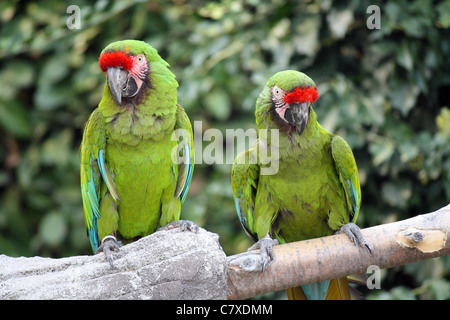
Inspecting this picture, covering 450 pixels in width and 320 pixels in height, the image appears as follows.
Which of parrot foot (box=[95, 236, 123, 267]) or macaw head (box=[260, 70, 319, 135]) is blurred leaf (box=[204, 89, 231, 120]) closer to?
macaw head (box=[260, 70, 319, 135])

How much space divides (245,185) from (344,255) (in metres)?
0.53

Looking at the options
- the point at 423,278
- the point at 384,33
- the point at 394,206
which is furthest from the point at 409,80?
the point at 423,278

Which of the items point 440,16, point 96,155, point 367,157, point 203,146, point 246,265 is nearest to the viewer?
point 246,265

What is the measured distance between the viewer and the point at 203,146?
348 cm

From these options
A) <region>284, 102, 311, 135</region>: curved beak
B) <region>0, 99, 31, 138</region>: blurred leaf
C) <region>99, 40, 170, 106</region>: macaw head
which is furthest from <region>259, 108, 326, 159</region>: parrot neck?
<region>0, 99, 31, 138</region>: blurred leaf

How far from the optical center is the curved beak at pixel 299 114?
1.96 m

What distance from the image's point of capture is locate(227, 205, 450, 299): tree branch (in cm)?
189

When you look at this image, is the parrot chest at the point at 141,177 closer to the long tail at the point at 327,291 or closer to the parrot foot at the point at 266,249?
the parrot foot at the point at 266,249

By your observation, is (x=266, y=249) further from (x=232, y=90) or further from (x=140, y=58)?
(x=232, y=90)

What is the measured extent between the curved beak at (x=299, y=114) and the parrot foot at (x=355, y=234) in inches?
17.6

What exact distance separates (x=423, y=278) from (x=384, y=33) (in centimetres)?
147

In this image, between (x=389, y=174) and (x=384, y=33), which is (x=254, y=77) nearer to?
(x=384, y=33)

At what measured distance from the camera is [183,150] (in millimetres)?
2188

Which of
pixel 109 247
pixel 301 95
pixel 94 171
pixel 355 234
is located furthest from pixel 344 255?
pixel 94 171
